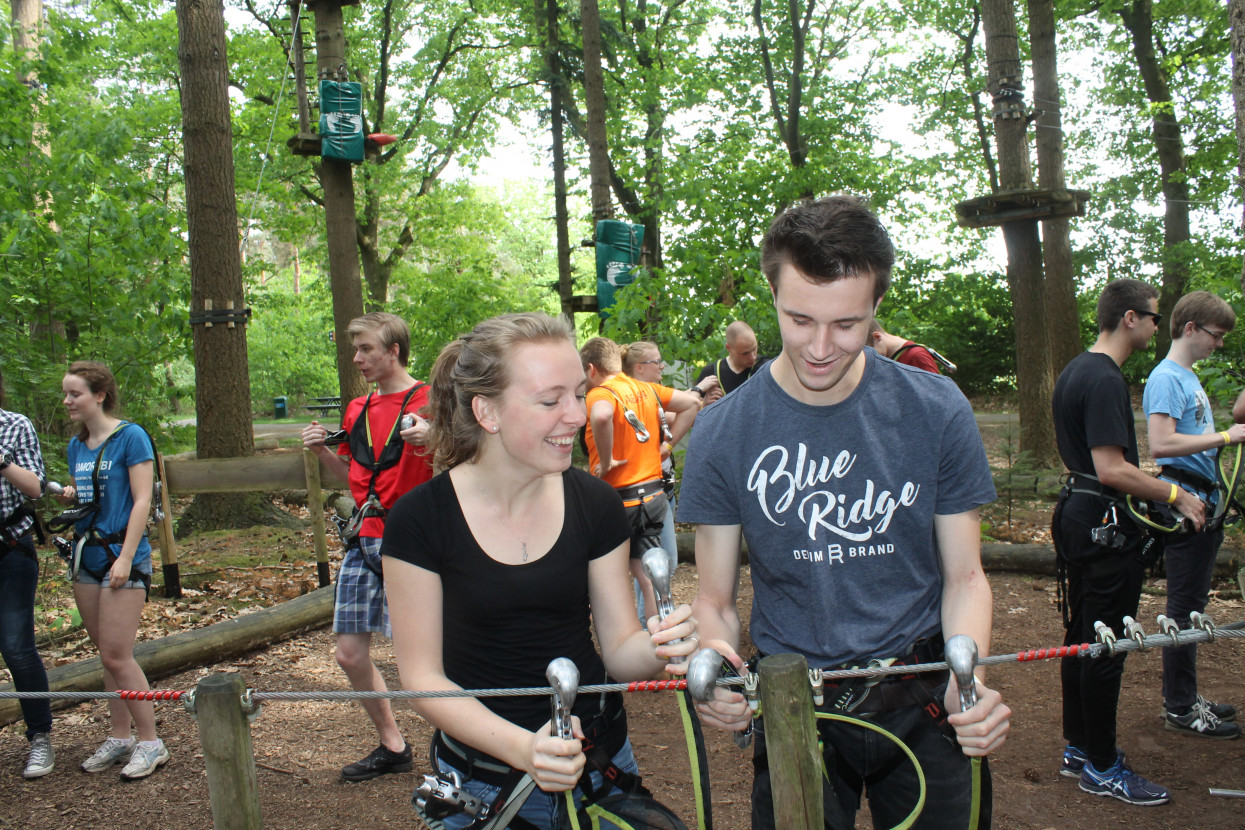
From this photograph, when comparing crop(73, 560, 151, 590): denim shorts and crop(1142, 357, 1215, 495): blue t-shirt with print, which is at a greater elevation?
crop(1142, 357, 1215, 495): blue t-shirt with print

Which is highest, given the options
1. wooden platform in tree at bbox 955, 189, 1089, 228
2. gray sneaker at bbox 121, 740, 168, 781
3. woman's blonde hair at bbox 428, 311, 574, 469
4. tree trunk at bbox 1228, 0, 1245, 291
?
wooden platform in tree at bbox 955, 189, 1089, 228

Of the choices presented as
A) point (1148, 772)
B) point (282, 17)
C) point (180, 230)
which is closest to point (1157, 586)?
point (1148, 772)

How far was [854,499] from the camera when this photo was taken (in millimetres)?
1967

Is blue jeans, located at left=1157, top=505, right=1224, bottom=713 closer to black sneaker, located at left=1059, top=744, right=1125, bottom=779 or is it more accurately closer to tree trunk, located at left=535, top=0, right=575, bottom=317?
black sneaker, located at left=1059, top=744, right=1125, bottom=779

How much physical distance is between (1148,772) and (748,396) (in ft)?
10.6

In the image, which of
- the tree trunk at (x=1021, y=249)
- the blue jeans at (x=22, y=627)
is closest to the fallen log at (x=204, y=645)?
the blue jeans at (x=22, y=627)

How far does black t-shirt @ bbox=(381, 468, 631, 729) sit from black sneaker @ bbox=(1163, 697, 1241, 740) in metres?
3.53

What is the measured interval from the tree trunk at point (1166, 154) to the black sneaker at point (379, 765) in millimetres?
18430

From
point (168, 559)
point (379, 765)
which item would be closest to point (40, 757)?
point (379, 765)

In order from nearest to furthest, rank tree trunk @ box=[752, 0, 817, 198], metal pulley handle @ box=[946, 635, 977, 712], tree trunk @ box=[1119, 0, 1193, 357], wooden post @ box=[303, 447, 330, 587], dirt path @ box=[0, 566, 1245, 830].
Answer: metal pulley handle @ box=[946, 635, 977, 712] < dirt path @ box=[0, 566, 1245, 830] < wooden post @ box=[303, 447, 330, 587] < tree trunk @ box=[752, 0, 817, 198] < tree trunk @ box=[1119, 0, 1193, 357]

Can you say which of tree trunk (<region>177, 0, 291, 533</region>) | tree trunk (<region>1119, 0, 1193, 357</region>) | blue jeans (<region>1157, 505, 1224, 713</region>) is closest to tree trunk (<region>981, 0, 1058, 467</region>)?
blue jeans (<region>1157, 505, 1224, 713</region>)

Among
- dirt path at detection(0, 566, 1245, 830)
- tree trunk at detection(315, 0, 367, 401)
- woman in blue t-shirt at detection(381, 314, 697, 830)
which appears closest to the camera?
woman in blue t-shirt at detection(381, 314, 697, 830)

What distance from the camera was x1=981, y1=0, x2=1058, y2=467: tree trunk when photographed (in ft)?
33.2

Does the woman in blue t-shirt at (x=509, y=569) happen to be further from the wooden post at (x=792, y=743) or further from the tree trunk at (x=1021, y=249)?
the tree trunk at (x=1021, y=249)
